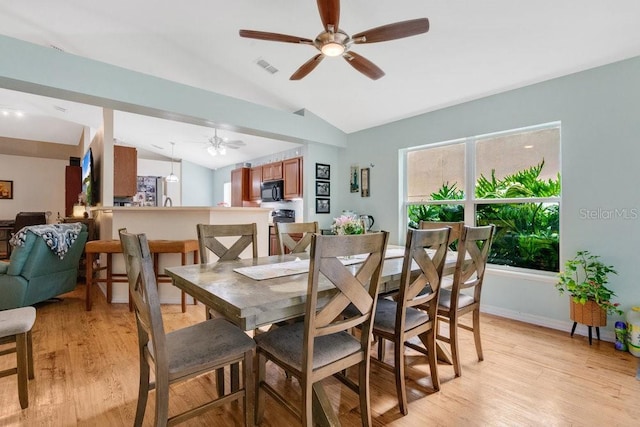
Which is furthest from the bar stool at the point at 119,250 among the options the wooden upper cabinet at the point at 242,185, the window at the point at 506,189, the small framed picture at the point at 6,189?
the small framed picture at the point at 6,189

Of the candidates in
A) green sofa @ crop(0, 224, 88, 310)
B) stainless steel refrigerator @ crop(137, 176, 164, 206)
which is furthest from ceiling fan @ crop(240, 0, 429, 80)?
stainless steel refrigerator @ crop(137, 176, 164, 206)

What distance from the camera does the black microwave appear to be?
595cm

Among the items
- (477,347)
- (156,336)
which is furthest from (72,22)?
(477,347)

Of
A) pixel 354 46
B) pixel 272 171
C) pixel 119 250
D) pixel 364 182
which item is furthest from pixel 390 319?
pixel 272 171

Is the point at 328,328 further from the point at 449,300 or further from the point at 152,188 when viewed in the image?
the point at 152,188

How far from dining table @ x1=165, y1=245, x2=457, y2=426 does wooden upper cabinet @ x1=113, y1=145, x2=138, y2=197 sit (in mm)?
4608

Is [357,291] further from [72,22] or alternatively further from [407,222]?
[72,22]

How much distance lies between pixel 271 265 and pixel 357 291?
74 cm

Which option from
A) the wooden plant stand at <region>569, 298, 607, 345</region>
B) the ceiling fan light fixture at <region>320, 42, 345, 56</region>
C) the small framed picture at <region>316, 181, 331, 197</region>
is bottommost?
the wooden plant stand at <region>569, 298, 607, 345</region>

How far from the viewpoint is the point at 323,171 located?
5.04 metres

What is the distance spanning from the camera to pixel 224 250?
226cm

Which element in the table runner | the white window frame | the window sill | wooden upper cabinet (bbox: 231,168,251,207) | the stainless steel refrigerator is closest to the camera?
the table runner

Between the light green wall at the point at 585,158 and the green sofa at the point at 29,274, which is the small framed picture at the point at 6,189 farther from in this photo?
the light green wall at the point at 585,158

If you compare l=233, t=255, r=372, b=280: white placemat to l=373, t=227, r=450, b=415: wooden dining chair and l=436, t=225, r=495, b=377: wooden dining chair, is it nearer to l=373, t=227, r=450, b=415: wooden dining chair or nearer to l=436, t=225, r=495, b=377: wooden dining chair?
l=373, t=227, r=450, b=415: wooden dining chair
